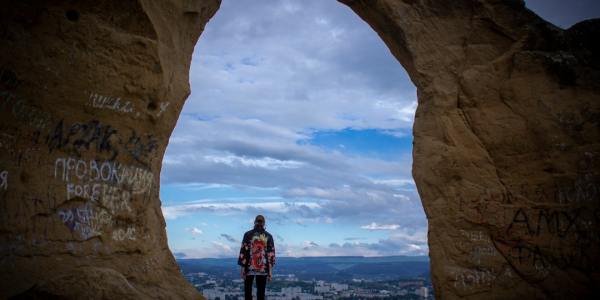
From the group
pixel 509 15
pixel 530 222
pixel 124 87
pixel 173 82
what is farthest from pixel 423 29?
pixel 124 87

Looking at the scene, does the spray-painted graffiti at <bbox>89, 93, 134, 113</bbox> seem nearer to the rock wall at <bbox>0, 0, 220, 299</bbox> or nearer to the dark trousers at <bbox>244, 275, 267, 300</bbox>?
the rock wall at <bbox>0, 0, 220, 299</bbox>

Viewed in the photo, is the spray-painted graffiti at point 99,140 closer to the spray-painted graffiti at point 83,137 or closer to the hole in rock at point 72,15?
the spray-painted graffiti at point 83,137

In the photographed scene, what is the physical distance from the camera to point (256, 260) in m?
8.23

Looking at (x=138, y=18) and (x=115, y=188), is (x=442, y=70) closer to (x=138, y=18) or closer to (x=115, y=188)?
(x=138, y=18)

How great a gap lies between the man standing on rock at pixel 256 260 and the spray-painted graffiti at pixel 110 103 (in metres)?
2.70

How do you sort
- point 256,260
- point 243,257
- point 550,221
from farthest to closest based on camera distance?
point 550,221 < point 243,257 < point 256,260

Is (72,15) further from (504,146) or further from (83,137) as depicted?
(504,146)

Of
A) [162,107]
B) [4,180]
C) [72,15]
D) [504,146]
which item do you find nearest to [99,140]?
[162,107]

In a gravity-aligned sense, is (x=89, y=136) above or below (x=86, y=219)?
above

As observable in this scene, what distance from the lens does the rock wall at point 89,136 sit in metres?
6.83

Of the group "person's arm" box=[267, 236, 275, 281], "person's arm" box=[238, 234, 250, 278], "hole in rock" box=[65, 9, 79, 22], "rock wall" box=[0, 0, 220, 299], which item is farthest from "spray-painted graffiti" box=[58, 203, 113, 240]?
"hole in rock" box=[65, 9, 79, 22]

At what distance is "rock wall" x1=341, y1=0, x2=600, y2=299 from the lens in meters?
8.47

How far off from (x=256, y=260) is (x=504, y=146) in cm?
472

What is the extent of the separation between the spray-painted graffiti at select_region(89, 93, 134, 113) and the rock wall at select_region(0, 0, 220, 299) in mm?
15
